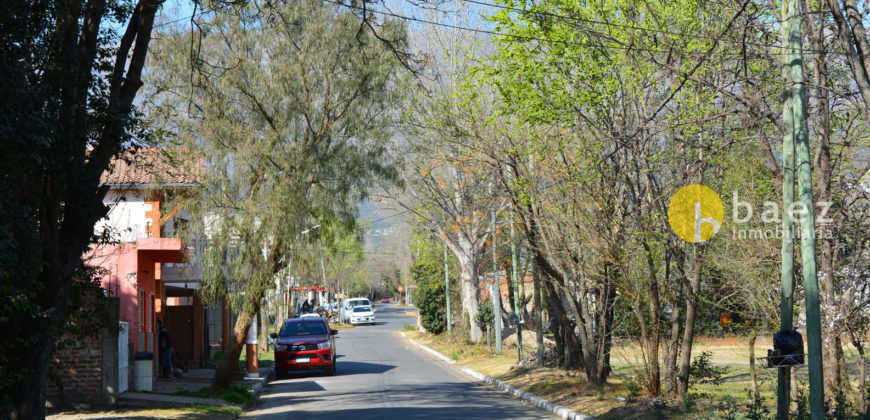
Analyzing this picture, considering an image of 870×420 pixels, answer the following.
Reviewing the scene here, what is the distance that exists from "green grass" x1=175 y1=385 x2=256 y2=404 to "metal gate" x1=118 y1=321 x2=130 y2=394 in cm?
139

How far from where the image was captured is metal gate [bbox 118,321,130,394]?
17.3m

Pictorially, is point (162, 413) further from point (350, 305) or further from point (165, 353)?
point (350, 305)

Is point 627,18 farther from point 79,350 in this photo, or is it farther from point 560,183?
point 79,350

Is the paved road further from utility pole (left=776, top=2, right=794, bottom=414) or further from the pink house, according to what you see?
utility pole (left=776, top=2, right=794, bottom=414)

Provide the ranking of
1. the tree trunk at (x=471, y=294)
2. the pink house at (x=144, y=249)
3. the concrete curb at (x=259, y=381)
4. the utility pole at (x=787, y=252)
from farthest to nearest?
the tree trunk at (x=471, y=294)
the concrete curb at (x=259, y=381)
the pink house at (x=144, y=249)
the utility pole at (x=787, y=252)

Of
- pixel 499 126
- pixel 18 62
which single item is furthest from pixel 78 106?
pixel 499 126

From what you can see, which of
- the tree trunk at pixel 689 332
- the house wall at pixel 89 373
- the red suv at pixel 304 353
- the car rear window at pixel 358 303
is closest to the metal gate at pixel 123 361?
the house wall at pixel 89 373

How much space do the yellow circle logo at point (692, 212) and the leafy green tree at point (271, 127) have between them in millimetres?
7560

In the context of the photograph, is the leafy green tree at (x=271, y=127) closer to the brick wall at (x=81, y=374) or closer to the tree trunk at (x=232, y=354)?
the tree trunk at (x=232, y=354)

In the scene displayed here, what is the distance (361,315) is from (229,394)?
177ft

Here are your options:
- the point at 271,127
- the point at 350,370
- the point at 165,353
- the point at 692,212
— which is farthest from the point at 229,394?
the point at 692,212

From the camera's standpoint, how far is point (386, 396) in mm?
19266

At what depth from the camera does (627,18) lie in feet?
46.7

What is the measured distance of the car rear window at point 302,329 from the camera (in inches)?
1100
